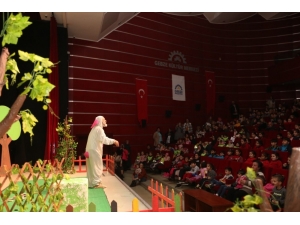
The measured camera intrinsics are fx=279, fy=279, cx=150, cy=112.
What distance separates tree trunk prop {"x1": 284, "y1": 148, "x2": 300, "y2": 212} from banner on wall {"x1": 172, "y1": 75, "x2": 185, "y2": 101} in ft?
32.2

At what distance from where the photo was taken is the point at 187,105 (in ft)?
38.8

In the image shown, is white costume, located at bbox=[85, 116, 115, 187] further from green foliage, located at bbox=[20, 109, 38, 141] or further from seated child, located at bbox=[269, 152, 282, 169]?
green foliage, located at bbox=[20, 109, 38, 141]

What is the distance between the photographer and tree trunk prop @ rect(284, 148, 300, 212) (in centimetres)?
162

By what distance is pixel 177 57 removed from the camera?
11.7 m

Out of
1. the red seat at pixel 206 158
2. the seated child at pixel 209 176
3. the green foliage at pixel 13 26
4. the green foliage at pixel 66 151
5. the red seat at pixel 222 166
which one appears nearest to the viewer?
the green foliage at pixel 13 26

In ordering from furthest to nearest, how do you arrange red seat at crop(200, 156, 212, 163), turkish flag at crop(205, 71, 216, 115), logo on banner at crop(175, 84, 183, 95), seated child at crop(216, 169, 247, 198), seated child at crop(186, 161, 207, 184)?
1. turkish flag at crop(205, 71, 216, 115)
2. logo on banner at crop(175, 84, 183, 95)
3. red seat at crop(200, 156, 212, 163)
4. seated child at crop(186, 161, 207, 184)
5. seated child at crop(216, 169, 247, 198)

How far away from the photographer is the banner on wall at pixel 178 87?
37.5 ft

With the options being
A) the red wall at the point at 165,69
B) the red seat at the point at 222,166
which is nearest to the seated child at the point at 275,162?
the red seat at the point at 222,166

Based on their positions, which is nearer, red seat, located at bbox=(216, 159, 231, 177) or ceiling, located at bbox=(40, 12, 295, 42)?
red seat, located at bbox=(216, 159, 231, 177)

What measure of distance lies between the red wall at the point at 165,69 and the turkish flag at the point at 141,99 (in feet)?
0.69

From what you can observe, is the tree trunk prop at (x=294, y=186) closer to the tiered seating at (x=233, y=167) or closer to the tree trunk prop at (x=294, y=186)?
the tree trunk prop at (x=294, y=186)

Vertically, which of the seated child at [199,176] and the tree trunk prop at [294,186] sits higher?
the tree trunk prop at [294,186]

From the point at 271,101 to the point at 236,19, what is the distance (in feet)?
13.9

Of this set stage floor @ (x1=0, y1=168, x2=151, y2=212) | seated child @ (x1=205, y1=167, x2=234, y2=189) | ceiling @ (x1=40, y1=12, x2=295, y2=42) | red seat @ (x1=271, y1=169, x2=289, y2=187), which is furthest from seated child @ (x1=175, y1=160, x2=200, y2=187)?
ceiling @ (x1=40, y1=12, x2=295, y2=42)
